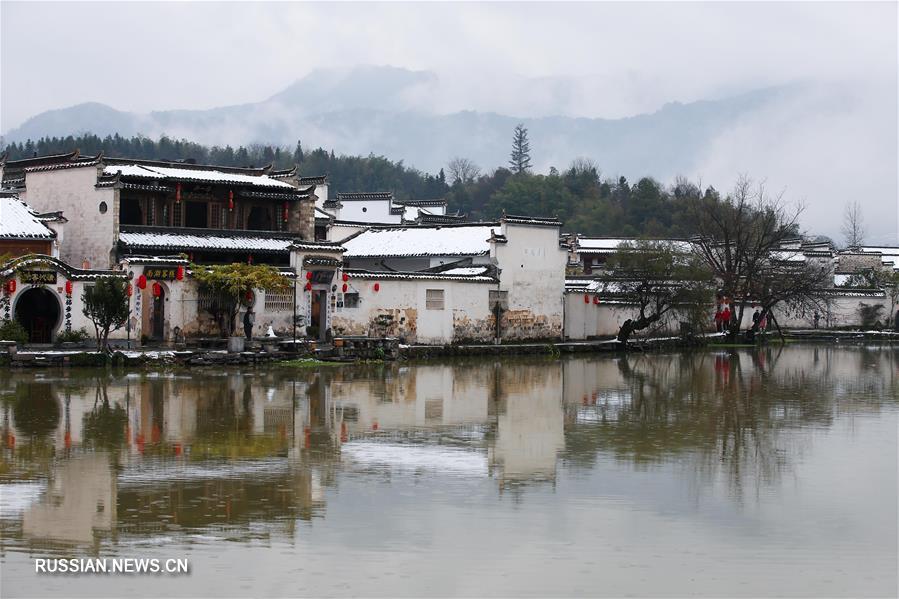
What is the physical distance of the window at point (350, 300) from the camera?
125 feet

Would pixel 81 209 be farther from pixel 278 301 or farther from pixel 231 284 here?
pixel 231 284

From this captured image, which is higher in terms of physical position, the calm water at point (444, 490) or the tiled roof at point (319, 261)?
the tiled roof at point (319, 261)

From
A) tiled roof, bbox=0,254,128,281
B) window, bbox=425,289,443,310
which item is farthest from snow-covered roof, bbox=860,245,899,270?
tiled roof, bbox=0,254,128,281

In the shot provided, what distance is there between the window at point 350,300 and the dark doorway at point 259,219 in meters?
5.50

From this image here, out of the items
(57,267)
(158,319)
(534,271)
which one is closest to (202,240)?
(158,319)

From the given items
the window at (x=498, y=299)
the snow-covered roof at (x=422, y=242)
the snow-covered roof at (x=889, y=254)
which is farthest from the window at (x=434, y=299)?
the snow-covered roof at (x=889, y=254)

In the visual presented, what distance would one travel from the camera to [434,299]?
40.6 meters

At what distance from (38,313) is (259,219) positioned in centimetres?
1102

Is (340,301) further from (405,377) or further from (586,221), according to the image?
(586,221)

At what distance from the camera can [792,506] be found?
47.5 ft

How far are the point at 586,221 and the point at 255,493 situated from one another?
82.7 meters

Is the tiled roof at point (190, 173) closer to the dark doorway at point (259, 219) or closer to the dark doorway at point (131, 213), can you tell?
the dark doorway at point (131, 213)

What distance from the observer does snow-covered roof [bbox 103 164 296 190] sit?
38875mm

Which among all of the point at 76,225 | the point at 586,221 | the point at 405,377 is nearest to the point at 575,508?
the point at 405,377
